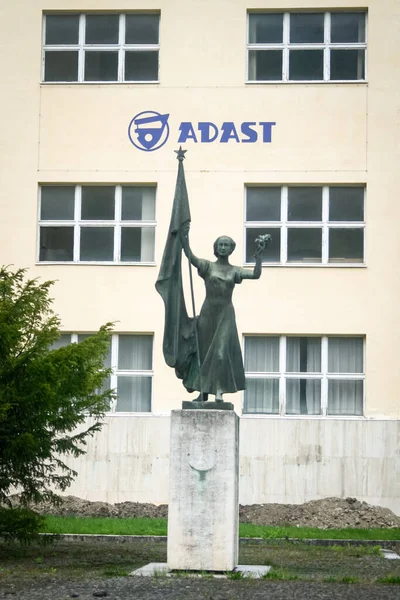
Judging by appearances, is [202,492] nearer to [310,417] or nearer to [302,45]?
[310,417]

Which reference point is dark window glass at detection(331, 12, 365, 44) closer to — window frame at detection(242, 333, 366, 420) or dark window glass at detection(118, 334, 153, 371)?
window frame at detection(242, 333, 366, 420)

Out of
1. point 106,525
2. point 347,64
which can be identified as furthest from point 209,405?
point 347,64

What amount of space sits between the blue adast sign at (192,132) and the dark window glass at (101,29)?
218cm

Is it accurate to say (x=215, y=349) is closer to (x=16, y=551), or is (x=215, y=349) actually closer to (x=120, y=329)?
(x=16, y=551)

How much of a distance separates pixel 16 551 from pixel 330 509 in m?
9.40

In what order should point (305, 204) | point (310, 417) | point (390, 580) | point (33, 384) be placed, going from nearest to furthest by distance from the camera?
point (390, 580), point (33, 384), point (310, 417), point (305, 204)

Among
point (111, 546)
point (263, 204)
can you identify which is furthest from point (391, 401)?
point (111, 546)

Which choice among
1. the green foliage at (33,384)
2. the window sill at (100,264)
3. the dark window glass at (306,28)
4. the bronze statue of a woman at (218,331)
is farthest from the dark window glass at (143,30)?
the bronze statue of a woman at (218,331)

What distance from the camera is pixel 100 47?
29141 millimetres

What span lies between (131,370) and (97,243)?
296 cm

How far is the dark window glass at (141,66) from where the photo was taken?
28906mm

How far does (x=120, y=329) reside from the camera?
28.0 metres

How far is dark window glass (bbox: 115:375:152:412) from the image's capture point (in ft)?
91.9

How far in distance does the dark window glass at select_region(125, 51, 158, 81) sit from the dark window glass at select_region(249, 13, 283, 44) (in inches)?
88.7
